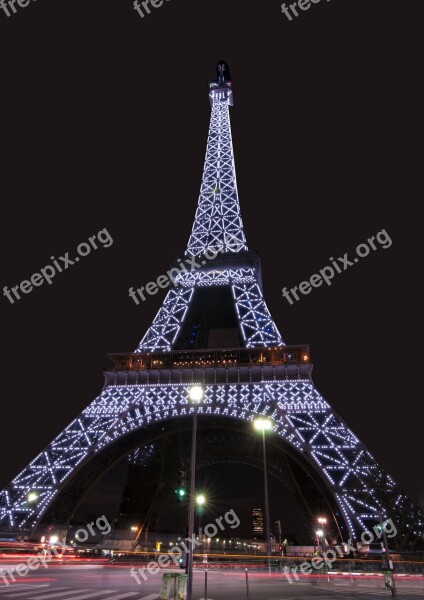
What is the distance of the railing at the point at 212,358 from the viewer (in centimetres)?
4097

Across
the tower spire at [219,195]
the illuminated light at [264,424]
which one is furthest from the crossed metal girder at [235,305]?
the illuminated light at [264,424]

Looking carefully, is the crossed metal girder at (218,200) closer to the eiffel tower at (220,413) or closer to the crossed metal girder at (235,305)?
the eiffel tower at (220,413)

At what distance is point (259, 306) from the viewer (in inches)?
1841

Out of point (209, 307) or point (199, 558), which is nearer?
point (199, 558)

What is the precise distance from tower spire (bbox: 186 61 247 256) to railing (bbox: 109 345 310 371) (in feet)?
47.7

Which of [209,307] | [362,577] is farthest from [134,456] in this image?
[362,577]

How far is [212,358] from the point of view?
44125mm

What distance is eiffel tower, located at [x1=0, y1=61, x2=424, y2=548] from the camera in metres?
31.3

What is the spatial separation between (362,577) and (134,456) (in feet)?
120

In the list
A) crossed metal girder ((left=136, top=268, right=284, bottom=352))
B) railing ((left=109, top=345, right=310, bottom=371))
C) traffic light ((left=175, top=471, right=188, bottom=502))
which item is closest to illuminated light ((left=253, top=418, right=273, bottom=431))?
railing ((left=109, top=345, right=310, bottom=371))

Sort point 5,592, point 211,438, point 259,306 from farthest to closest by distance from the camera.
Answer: point 211,438 < point 259,306 < point 5,592

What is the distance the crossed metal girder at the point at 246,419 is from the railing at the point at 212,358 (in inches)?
80.7

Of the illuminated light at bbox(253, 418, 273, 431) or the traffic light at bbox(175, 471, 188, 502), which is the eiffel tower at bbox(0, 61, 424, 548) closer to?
the illuminated light at bbox(253, 418, 273, 431)

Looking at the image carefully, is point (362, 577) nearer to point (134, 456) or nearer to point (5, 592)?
point (5, 592)
